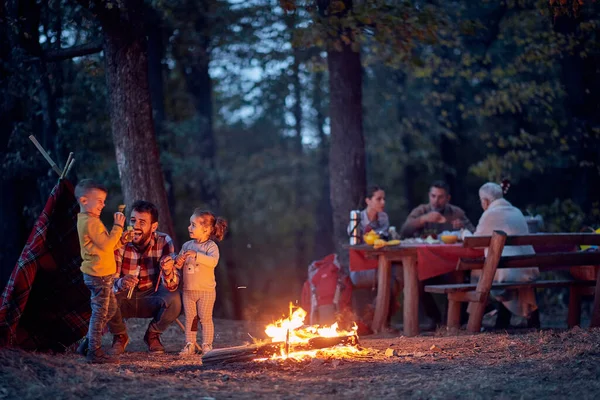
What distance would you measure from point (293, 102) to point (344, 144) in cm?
1449

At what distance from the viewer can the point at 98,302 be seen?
668 centimetres

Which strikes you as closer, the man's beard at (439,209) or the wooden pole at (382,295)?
the wooden pole at (382,295)

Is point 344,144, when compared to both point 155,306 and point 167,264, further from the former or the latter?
point 167,264

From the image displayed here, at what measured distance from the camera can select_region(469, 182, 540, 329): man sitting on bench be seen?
370 inches

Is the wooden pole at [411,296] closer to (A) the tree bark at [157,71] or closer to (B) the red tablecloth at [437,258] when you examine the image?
(B) the red tablecloth at [437,258]

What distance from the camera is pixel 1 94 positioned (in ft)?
40.2

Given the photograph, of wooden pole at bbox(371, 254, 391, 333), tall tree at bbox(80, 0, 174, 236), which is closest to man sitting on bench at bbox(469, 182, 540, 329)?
wooden pole at bbox(371, 254, 391, 333)

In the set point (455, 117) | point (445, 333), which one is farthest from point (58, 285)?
point (455, 117)

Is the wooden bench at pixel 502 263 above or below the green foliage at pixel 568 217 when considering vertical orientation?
below

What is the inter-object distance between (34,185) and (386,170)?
56.3 feet

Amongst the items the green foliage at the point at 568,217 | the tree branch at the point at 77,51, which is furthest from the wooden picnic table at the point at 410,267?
the green foliage at the point at 568,217

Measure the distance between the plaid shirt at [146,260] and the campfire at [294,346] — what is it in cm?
125

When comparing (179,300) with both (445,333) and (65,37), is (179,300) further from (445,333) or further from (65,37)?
(65,37)

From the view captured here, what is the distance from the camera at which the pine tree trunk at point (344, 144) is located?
12273 millimetres
